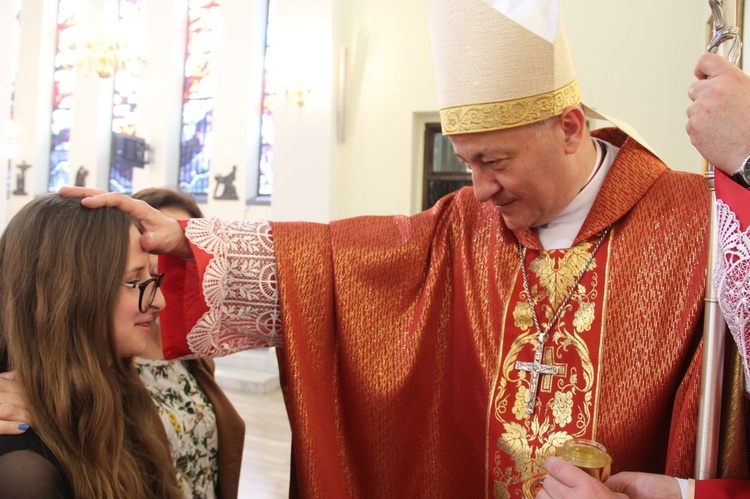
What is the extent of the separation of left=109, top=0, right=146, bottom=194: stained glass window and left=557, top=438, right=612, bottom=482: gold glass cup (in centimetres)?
955

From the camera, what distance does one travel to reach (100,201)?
54.4 inches

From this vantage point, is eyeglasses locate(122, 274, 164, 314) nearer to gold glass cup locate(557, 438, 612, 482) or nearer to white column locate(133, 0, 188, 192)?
gold glass cup locate(557, 438, 612, 482)

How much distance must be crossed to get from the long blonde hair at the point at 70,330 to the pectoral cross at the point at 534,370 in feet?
2.82

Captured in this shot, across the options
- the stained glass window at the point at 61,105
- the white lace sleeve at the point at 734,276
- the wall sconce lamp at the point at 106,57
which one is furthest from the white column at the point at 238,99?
the white lace sleeve at the point at 734,276

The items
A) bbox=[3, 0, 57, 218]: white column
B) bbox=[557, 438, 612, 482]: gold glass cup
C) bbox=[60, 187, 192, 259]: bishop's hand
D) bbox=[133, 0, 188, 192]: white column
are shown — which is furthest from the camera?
bbox=[3, 0, 57, 218]: white column

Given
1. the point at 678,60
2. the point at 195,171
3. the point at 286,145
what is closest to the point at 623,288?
the point at 678,60

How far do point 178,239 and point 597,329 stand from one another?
3.32ft

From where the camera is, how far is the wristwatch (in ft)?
A: 3.29

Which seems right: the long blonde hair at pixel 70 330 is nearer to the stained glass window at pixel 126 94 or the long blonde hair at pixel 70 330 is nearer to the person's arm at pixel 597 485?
the person's arm at pixel 597 485

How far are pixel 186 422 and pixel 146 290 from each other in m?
0.61

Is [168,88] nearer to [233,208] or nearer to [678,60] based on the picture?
[233,208]

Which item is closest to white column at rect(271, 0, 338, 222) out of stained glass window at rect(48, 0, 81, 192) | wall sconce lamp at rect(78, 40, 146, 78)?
wall sconce lamp at rect(78, 40, 146, 78)

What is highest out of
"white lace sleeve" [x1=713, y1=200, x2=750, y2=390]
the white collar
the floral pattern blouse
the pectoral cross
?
the white collar

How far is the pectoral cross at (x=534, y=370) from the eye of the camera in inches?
56.6
